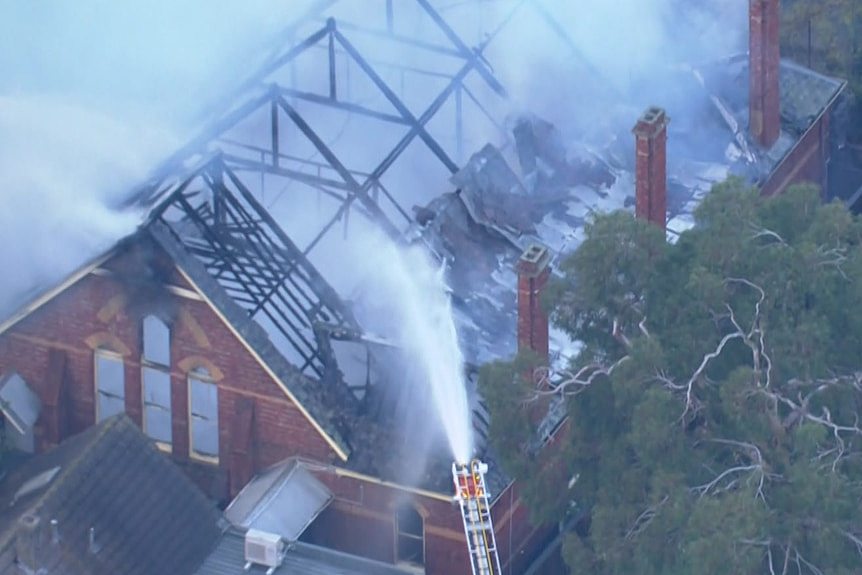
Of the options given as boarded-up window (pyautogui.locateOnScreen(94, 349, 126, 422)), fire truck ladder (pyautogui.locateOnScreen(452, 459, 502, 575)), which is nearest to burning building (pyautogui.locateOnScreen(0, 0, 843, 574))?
boarded-up window (pyautogui.locateOnScreen(94, 349, 126, 422))

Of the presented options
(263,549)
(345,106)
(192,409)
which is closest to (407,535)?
(263,549)

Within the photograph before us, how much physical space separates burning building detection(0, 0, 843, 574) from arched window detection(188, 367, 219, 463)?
0.03 m

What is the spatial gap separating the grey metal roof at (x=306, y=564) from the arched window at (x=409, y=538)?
156 centimetres

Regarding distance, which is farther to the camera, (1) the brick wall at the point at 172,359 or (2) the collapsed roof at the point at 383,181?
(2) the collapsed roof at the point at 383,181

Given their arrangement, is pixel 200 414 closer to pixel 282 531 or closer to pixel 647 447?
pixel 282 531

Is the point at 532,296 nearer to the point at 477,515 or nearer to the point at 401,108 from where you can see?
the point at 477,515

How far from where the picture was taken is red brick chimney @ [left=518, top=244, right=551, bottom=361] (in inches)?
1243

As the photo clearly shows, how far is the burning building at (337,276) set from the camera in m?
32.8

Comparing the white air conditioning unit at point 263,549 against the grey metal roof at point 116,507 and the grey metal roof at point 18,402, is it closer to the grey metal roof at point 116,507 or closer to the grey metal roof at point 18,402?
the grey metal roof at point 116,507

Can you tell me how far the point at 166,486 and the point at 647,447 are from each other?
6.90 metres

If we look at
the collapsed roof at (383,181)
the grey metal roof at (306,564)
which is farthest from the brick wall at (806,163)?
the grey metal roof at (306,564)

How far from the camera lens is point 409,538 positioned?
3322 centimetres

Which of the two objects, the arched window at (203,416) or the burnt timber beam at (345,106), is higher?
the burnt timber beam at (345,106)

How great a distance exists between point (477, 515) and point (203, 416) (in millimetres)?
4602
